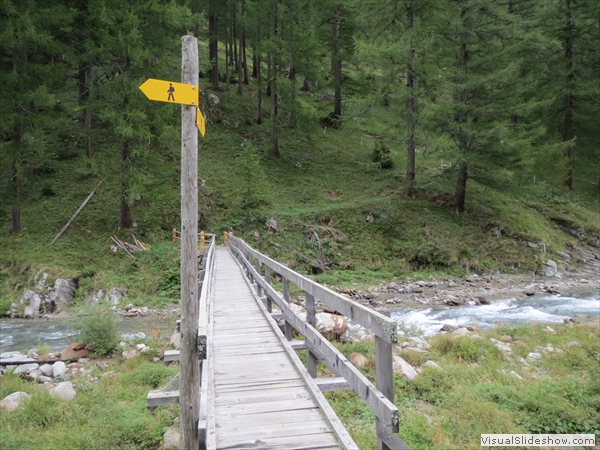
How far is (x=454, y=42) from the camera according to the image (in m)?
20.2

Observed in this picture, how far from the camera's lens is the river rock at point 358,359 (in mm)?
7238

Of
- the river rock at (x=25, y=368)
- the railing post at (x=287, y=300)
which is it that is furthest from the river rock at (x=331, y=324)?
the river rock at (x=25, y=368)

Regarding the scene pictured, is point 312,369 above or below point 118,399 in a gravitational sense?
above

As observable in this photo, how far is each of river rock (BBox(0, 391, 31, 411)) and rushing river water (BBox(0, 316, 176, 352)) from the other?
11.4 ft

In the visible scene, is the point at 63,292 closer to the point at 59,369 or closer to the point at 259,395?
the point at 59,369

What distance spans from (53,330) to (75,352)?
309cm

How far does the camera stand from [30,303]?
13266 millimetres

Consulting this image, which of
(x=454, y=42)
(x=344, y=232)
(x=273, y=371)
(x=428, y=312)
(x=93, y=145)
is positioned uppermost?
(x=454, y=42)

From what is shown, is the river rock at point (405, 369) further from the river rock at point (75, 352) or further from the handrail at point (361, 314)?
the river rock at point (75, 352)

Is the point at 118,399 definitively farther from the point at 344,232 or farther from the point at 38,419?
the point at 344,232

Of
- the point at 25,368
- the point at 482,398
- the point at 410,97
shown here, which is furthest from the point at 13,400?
the point at 410,97

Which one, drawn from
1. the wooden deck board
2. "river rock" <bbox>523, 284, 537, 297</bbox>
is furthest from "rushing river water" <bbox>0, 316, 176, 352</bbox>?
"river rock" <bbox>523, 284, 537, 297</bbox>

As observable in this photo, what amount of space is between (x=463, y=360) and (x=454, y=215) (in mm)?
14008

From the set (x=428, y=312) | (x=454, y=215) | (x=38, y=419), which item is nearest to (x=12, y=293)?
(x=38, y=419)
